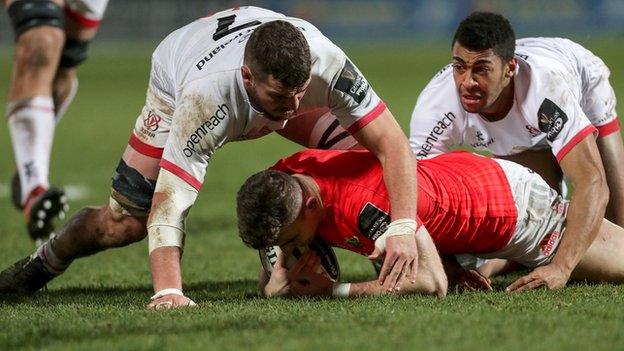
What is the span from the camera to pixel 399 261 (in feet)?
18.8

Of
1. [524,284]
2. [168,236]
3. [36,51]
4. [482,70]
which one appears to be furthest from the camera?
[36,51]

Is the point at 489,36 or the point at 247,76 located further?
the point at 489,36

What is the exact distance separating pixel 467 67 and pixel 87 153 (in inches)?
380

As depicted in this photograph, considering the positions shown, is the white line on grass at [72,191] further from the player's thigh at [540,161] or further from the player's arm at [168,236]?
the player's arm at [168,236]

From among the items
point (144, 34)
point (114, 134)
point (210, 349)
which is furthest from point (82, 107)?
point (210, 349)

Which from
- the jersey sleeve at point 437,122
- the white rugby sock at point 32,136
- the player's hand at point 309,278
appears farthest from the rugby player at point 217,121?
the jersey sleeve at point 437,122

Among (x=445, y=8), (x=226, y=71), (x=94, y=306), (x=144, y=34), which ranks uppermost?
(x=226, y=71)

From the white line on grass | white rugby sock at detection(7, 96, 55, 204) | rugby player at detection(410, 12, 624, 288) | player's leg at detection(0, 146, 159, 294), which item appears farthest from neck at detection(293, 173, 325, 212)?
the white line on grass

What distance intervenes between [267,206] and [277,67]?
640mm

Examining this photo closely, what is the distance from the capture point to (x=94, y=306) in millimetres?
6129

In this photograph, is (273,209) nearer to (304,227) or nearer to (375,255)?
(304,227)

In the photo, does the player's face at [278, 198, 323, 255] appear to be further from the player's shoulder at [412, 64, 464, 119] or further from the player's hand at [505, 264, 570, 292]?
the player's shoulder at [412, 64, 464, 119]

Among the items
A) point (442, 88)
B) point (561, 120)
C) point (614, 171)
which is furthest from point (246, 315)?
point (614, 171)

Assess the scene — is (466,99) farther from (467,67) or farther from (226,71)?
(226,71)
